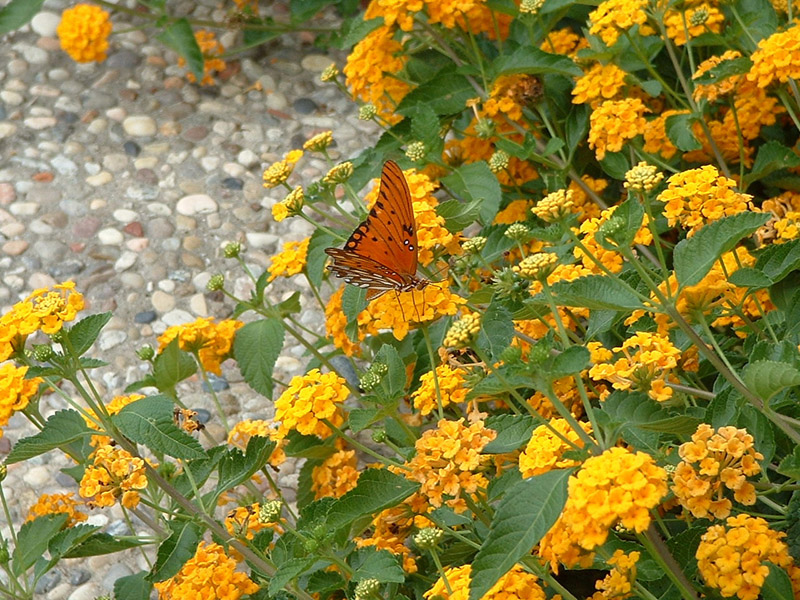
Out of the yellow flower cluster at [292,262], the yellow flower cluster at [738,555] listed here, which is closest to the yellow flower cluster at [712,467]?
the yellow flower cluster at [738,555]

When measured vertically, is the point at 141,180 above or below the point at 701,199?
below

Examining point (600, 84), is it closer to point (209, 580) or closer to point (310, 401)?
point (310, 401)

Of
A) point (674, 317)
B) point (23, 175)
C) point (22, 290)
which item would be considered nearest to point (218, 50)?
point (23, 175)

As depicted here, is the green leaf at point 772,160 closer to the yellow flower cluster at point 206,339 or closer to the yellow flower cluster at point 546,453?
the yellow flower cluster at point 546,453

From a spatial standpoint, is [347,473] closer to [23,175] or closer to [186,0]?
[23,175]

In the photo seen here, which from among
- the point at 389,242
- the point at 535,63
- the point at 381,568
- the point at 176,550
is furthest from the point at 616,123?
the point at 176,550

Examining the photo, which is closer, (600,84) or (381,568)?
(381,568)
